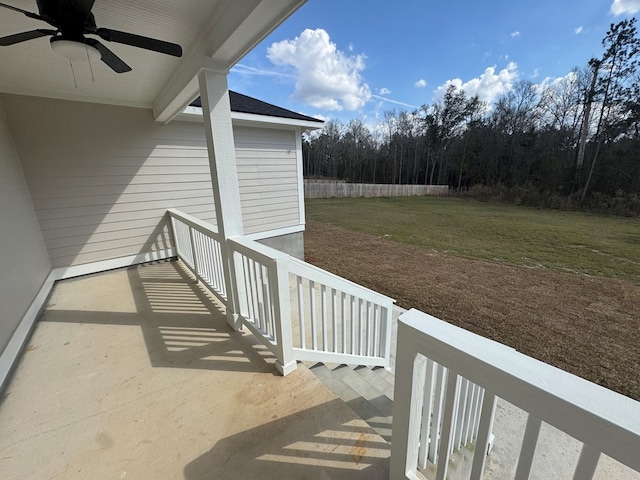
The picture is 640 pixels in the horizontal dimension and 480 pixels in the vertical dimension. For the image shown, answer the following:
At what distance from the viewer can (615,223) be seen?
11.3 m

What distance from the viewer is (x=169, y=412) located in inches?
68.7

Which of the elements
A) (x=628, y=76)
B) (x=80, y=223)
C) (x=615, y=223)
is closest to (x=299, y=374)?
(x=80, y=223)

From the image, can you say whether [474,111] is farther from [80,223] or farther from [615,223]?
[80,223]

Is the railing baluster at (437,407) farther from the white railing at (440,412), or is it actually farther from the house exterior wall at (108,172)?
the house exterior wall at (108,172)

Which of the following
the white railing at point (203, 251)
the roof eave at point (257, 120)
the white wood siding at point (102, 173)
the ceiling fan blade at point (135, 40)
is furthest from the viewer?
the roof eave at point (257, 120)

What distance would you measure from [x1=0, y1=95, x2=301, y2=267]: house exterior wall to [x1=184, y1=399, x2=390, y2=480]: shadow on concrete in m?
4.14

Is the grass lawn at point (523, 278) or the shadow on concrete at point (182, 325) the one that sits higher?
the shadow on concrete at point (182, 325)

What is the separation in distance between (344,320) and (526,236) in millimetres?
9357

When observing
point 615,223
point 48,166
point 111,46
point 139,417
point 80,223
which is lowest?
point 615,223

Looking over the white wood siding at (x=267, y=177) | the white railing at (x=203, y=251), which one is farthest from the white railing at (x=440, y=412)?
the white wood siding at (x=267, y=177)

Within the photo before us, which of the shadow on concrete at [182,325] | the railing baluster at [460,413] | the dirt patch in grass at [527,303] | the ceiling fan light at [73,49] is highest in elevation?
the ceiling fan light at [73,49]

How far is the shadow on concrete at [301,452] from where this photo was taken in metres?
1.37

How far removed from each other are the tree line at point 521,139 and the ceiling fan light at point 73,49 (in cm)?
2284

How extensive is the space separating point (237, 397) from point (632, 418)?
1.93 m
